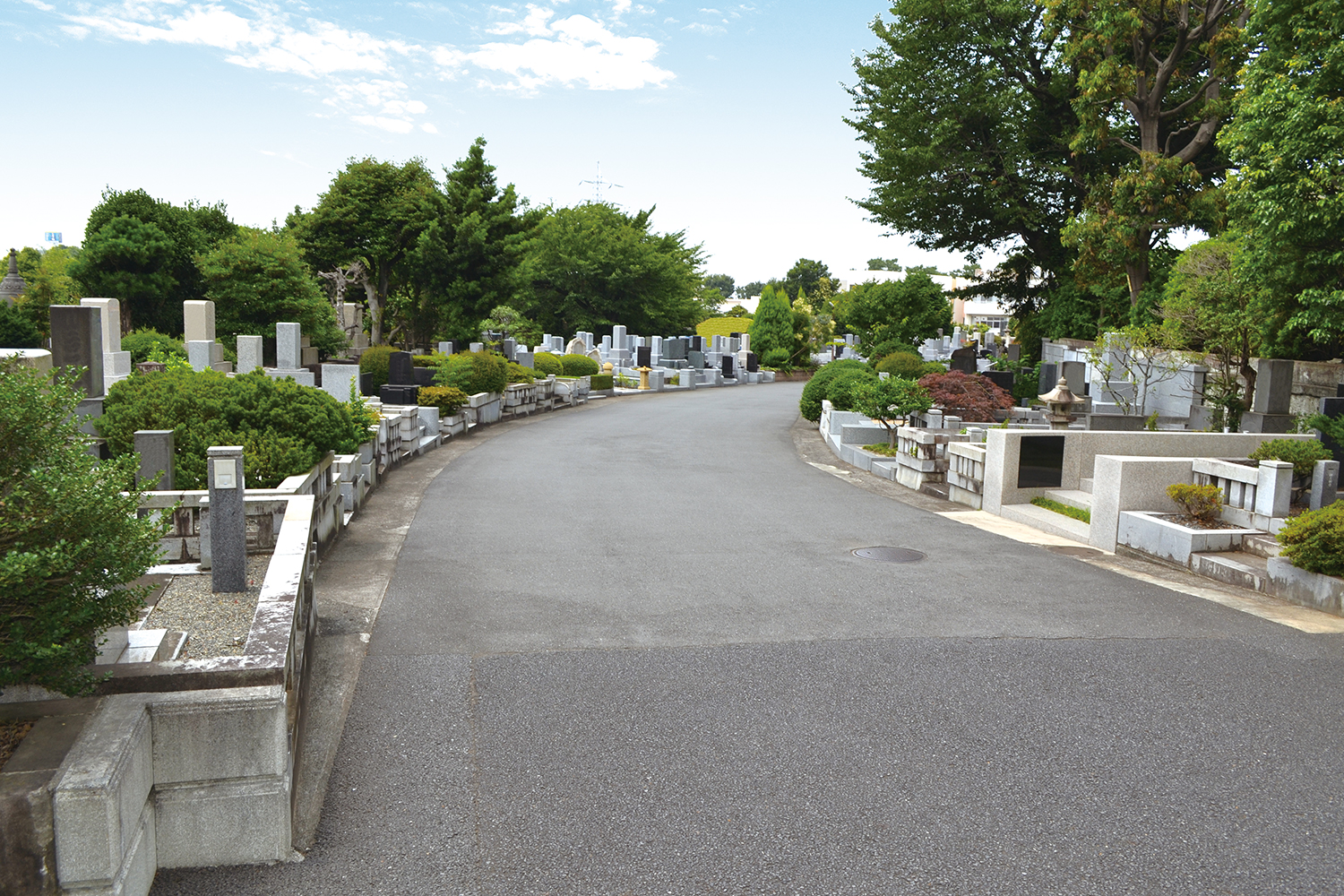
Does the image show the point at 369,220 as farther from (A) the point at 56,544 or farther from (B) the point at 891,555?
(A) the point at 56,544

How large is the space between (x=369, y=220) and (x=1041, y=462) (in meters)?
37.6

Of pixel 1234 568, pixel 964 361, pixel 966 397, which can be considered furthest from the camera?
pixel 964 361

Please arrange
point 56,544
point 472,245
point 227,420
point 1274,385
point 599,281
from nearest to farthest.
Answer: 1. point 56,544
2. point 227,420
3. point 1274,385
4. point 472,245
5. point 599,281

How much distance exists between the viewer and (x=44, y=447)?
4434mm

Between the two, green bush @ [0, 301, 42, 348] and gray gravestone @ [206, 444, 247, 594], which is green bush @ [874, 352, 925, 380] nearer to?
gray gravestone @ [206, 444, 247, 594]

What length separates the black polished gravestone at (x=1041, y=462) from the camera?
1387cm

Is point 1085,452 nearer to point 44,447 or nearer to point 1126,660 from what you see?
point 1126,660

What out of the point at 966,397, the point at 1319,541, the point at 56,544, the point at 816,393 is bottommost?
the point at 1319,541

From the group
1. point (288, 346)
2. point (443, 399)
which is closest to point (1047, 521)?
point (443, 399)

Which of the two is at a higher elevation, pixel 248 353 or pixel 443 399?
pixel 248 353

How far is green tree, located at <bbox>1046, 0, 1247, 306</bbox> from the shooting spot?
80.5 feet

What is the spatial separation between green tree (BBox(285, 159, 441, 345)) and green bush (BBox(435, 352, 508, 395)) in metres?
19.9

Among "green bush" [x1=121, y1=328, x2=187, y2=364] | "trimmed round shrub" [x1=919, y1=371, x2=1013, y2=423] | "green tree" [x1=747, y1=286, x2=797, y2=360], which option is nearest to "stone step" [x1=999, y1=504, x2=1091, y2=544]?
"trimmed round shrub" [x1=919, y1=371, x2=1013, y2=423]

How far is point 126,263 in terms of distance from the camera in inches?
1444
